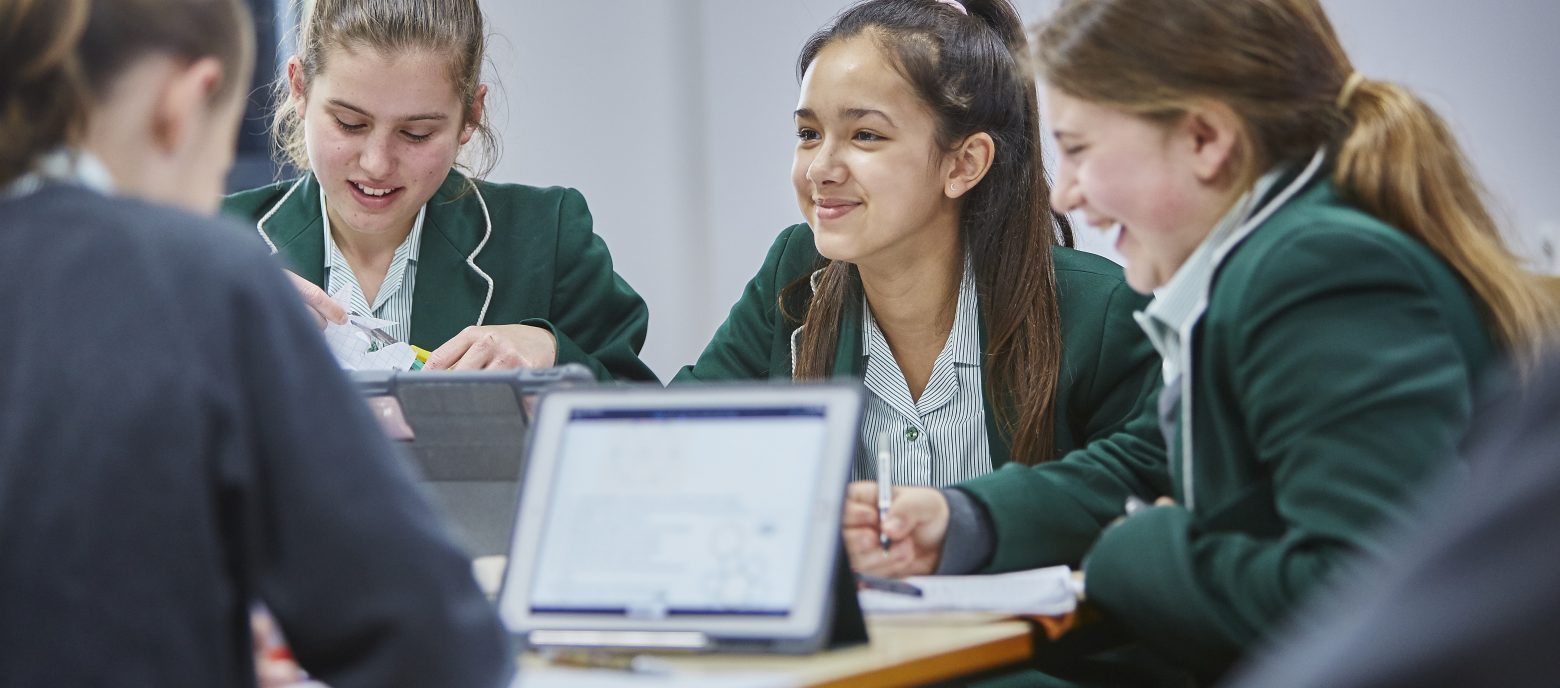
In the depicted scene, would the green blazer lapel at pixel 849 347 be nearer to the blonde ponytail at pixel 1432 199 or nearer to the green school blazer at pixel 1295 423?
the green school blazer at pixel 1295 423

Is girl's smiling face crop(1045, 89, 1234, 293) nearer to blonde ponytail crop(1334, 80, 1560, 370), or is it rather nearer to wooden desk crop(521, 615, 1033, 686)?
blonde ponytail crop(1334, 80, 1560, 370)

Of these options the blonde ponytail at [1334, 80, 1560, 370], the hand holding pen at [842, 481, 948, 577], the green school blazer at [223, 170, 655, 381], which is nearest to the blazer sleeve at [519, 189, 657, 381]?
the green school blazer at [223, 170, 655, 381]

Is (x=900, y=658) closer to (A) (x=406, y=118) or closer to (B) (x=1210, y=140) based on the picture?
(B) (x=1210, y=140)

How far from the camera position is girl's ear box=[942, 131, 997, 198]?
209cm

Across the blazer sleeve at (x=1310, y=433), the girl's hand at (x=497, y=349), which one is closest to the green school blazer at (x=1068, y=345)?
the girl's hand at (x=497, y=349)

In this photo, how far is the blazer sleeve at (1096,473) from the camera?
158 cm

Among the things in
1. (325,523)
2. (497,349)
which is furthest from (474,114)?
(325,523)

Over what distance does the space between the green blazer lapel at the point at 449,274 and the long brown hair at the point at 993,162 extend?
483mm

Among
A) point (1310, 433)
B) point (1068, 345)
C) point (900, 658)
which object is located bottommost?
point (1068, 345)

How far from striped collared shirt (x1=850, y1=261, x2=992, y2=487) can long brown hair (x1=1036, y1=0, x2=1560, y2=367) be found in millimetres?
635

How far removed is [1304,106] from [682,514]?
664 mm

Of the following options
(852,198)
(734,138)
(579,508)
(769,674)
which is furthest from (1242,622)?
(734,138)

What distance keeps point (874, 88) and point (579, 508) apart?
0.98 metres

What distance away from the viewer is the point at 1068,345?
197cm
